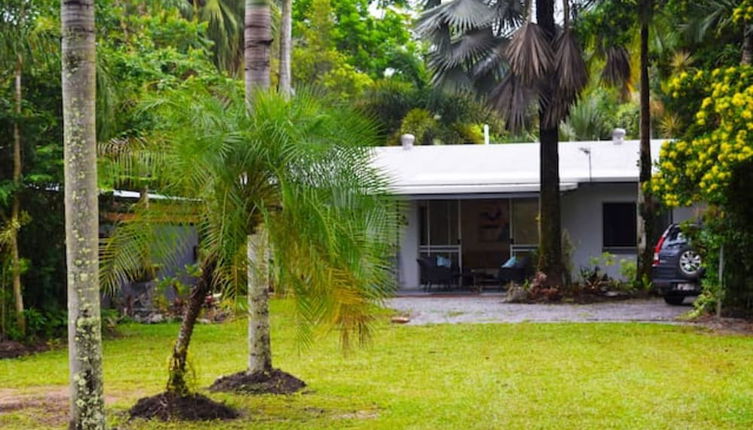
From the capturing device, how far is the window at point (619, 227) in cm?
2508

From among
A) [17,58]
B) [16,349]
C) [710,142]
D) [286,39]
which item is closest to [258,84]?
[17,58]

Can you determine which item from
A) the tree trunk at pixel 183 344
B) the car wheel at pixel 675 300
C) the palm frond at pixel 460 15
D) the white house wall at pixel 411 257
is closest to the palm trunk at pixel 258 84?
the tree trunk at pixel 183 344

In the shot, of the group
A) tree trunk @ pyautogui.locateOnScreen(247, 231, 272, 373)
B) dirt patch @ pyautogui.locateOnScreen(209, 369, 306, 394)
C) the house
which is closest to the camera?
dirt patch @ pyautogui.locateOnScreen(209, 369, 306, 394)

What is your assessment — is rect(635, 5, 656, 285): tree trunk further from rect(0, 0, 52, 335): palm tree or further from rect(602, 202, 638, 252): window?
rect(0, 0, 52, 335): palm tree

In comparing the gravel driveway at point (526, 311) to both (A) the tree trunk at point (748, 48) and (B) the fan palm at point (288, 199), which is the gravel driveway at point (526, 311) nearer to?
(A) the tree trunk at point (748, 48)

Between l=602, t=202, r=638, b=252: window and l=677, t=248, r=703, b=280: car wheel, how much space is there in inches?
238

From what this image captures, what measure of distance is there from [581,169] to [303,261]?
18040mm

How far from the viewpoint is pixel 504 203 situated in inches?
1025

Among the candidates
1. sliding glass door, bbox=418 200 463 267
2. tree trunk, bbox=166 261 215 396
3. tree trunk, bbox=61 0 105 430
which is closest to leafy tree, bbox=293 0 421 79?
sliding glass door, bbox=418 200 463 267

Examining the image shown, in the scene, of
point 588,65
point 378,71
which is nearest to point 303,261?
point 588,65

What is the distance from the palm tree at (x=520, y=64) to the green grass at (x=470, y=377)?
17.7 feet

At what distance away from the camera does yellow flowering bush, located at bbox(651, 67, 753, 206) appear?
14.5 meters

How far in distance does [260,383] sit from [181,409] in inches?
65.7

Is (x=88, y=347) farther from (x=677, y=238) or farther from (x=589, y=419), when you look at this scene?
(x=677, y=238)
